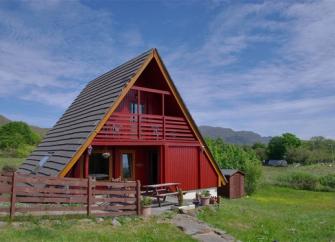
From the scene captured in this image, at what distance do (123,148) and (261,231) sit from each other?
8216mm

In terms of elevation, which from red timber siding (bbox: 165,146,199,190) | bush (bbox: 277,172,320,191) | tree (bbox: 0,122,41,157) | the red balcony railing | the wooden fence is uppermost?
tree (bbox: 0,122,41,157)

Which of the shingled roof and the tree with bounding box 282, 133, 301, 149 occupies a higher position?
the tree with bounding box 282, 133, 301, 149

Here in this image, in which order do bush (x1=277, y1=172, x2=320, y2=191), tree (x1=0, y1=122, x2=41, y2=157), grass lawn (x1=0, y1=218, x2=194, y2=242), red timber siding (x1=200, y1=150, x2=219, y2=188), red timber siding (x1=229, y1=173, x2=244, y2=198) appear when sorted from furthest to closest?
tree (x1=0, y1=122, x2=41, y2=157) → bush (x1=277, y1=172, x2=320, y2=191) → red timber siding (x1=229, y1=173, x2=244, y2=198) → red timber siding (x1=200, y1=150, x2=219, y2=188) → grass lawn (x1=0, y1=218, x2=194, y2=242)

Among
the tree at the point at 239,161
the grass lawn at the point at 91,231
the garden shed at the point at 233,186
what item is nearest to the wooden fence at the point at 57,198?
the grass lawn at the point at 91,231

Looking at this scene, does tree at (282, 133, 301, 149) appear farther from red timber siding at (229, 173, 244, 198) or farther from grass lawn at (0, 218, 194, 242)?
grass lawn at (0, 218, 194, 242)

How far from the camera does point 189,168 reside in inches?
750

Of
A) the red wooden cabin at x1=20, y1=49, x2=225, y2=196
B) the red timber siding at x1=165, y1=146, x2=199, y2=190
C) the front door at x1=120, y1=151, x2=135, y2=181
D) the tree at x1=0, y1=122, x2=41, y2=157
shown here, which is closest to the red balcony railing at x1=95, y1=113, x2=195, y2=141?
the red wooden cabin at x1=20, y1=49, x2=225, y2=196

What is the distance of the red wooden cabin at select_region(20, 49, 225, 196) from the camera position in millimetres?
16016

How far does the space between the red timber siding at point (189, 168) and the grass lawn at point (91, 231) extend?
6.24 metres

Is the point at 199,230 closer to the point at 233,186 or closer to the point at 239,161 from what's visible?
the point at 233,186

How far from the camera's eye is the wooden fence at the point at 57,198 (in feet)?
36.6

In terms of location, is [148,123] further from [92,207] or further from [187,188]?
[92,207]

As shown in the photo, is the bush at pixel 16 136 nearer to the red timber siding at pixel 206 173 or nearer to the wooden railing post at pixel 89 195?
the red timber siding at pixel 206 173

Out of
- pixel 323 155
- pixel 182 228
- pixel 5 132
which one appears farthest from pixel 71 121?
pixel 323 155
